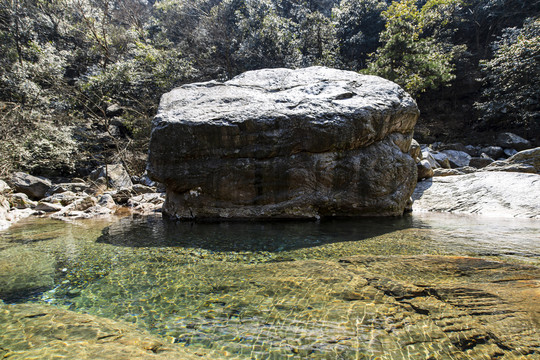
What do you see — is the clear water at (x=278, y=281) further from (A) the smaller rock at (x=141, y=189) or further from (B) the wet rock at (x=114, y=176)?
(B) the wet rock at (x=114, y=176)

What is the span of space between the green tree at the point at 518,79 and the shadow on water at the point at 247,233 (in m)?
12.6

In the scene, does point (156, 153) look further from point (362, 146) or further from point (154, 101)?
point (154, 101)

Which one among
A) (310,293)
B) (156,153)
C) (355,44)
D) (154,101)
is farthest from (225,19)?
(310,293)

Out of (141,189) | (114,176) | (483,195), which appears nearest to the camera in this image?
(483,195)

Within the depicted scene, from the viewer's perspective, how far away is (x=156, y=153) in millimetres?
6879

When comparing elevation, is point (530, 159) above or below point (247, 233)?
above

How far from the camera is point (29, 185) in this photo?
35.0ft

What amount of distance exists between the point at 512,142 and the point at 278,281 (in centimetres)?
1708

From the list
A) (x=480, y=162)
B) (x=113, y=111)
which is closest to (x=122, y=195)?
(x=113, y=111)

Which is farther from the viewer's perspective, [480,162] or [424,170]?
[480,162]

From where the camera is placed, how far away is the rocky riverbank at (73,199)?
8438 mm

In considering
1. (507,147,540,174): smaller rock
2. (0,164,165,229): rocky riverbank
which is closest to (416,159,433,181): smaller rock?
(507,147,540,174): smaller rock

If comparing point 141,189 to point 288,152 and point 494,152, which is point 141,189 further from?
point 494,152

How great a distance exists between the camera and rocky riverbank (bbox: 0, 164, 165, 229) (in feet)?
27.7
